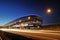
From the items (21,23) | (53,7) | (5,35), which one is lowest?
(5,35)

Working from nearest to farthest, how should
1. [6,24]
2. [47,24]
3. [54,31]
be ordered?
[54,31] < [47,24] < [6,24]

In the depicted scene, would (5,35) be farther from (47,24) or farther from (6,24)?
(47,24)

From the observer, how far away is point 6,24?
349 cm

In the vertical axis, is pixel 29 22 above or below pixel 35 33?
above

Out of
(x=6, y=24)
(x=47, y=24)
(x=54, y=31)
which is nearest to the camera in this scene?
(x=54, y=31)

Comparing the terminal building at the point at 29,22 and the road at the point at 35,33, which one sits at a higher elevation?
the terminal building at the point at 29,22

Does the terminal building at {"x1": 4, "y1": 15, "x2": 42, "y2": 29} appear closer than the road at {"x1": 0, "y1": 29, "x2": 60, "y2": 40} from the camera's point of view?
No

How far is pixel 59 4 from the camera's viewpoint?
3070mm

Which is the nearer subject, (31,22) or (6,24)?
(31,22)

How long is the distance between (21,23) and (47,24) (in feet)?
1.83

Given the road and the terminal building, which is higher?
the terminal building

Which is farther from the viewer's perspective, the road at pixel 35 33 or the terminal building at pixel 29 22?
the terminal building at pixel 29 22

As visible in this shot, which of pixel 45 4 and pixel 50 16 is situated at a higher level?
pixel 45 4

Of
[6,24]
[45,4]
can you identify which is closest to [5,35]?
[6,24]
